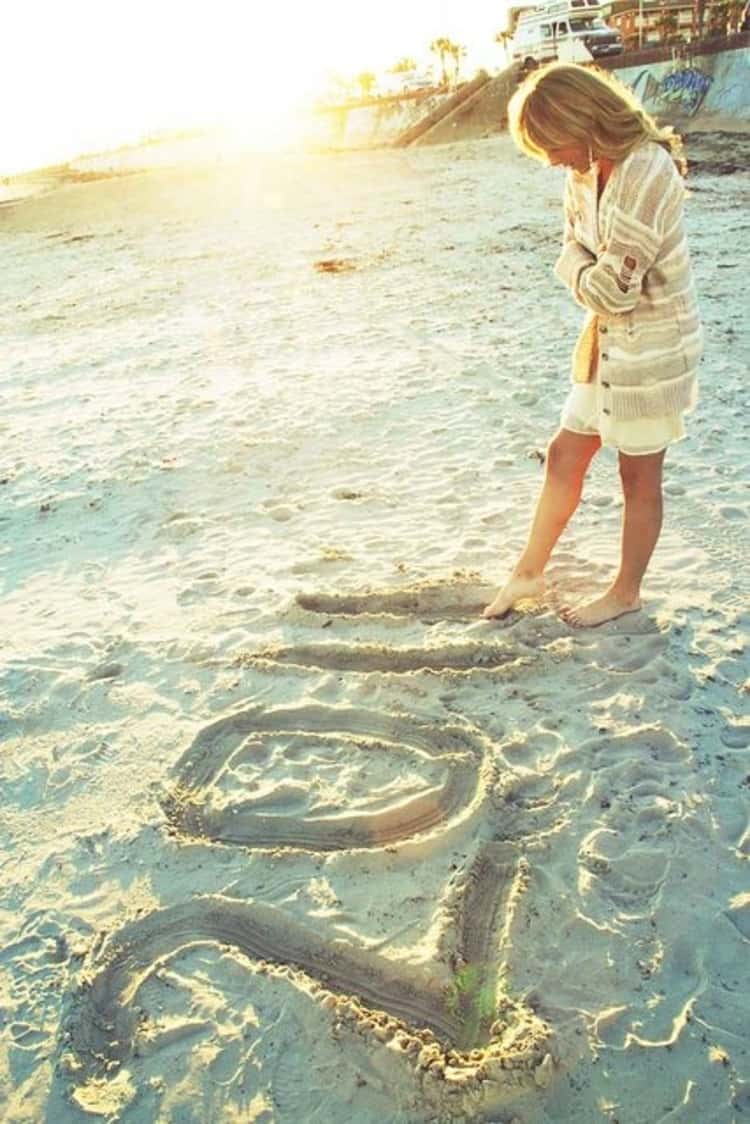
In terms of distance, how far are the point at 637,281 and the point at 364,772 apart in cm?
188

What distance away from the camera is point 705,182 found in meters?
12.7

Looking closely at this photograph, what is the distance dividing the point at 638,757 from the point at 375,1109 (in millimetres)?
1392

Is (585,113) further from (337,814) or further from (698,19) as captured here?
(698,19)

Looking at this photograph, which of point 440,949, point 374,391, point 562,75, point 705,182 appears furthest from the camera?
point 705,182

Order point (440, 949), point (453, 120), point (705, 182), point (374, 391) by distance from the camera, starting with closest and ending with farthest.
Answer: point (440, 949) → point (374, 391) → point (705, 182) → point (453, 120)

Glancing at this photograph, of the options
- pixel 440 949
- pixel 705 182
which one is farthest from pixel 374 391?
pixel 705 182

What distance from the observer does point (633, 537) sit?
324 cm

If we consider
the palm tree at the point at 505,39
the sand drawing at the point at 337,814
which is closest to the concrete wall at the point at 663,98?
the palm tree at the point at 505,39

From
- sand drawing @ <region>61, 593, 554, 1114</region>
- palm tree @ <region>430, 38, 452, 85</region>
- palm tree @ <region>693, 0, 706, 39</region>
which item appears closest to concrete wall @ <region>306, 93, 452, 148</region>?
palm tree @ <region>693, 0, 706, 39</region>

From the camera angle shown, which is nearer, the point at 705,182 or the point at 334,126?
the point at 705,182

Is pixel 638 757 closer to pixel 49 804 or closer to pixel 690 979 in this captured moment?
pixel 690 979

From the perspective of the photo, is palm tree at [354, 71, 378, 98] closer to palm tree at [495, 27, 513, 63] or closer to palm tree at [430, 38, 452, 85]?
palm tree at [430, 38, 452, 85]

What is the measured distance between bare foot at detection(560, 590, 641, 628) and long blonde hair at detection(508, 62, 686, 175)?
1.70 m

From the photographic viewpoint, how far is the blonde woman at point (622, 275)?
99.3 inches
